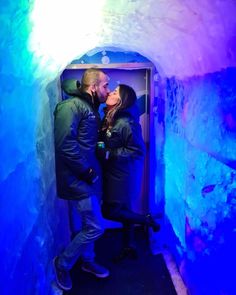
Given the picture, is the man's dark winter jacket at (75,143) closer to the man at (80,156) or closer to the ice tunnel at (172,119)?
the man at (80,156)

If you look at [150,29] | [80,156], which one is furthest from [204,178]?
[150,29]

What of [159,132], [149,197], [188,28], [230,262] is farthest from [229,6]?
[149,197]

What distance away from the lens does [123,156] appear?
3.05m

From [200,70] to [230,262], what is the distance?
1.24 metres

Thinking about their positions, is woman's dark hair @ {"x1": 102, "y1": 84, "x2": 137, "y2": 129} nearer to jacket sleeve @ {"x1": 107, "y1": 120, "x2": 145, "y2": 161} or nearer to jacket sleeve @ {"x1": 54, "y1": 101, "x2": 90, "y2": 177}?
jacket sleeve @ {"x1": 107, "y1": 120, "x2": 145, "y2": 161}

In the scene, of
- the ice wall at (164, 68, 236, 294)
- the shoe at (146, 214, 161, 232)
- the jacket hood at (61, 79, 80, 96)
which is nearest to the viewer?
the ice wall at (164, 68, 236, 294)

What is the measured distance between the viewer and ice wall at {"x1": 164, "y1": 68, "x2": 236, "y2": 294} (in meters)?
1.67

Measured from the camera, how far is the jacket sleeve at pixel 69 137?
261 cm

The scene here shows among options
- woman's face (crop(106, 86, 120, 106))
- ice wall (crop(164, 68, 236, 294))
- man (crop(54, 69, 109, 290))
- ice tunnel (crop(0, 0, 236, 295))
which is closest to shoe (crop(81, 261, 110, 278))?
man (crop(54, 69, 109, 290))

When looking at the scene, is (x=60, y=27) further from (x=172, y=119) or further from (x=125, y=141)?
(x=172, y=119)

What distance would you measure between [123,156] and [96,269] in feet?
3.89

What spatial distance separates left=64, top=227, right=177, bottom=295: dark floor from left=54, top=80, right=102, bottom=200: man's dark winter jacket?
3.03ft

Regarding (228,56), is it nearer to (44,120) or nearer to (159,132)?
(44,120)

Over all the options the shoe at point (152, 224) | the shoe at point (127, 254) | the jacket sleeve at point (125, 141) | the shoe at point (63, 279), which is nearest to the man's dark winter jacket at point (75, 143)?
the jacket sleeve at point (125, 141)
